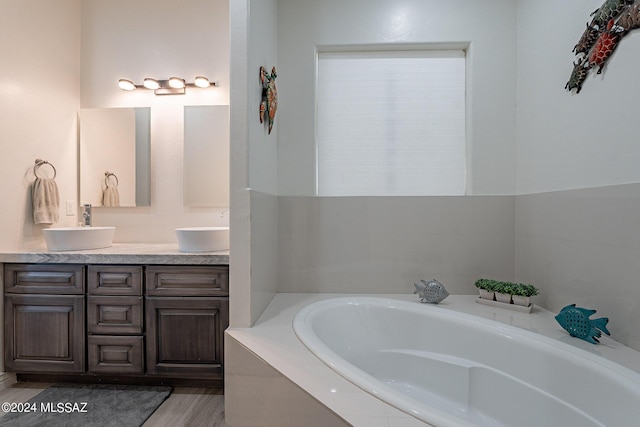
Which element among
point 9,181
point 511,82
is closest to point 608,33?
point 511,82

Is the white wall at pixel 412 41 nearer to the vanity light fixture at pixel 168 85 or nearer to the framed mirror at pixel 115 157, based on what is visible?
the vanity light fixture at pixel 168 85

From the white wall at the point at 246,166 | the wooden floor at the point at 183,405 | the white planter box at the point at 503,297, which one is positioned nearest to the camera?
the white wall at the point at 246,166

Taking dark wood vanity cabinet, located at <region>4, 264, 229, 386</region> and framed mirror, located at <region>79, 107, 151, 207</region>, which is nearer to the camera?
dark wood vanity cabinet, located at <region>4, 264, 229, 386</region>

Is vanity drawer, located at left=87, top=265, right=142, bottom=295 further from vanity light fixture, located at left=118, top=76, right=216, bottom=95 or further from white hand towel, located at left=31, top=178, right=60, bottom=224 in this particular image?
vanity light fixture, located at left=118, top=76, right=216, bottom=95

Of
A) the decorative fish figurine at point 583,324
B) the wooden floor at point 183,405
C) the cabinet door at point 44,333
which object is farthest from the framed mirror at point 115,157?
the decorative fish figurine at point 583,324

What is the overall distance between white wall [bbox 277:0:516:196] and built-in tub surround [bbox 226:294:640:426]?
32.0 inches

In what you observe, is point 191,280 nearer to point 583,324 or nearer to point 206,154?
point 206,154

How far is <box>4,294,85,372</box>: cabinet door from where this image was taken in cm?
184

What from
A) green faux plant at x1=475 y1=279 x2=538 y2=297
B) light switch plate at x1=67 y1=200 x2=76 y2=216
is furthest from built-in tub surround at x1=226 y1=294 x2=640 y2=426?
light switch plate at x1=67 y1=200 x2=76 y2=216

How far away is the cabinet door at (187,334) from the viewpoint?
1803 mm

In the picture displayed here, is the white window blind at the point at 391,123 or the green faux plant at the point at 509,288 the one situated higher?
the white window blind at the point at 391,123

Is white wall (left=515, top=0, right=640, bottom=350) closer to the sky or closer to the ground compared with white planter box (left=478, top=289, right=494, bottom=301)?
closer to the sky

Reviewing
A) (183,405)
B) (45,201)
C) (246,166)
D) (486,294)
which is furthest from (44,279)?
(486,294)

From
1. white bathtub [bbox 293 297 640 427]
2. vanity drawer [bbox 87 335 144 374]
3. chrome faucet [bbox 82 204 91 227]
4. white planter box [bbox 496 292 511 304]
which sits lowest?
vanity drawer [bbox 87 335 144 374]
